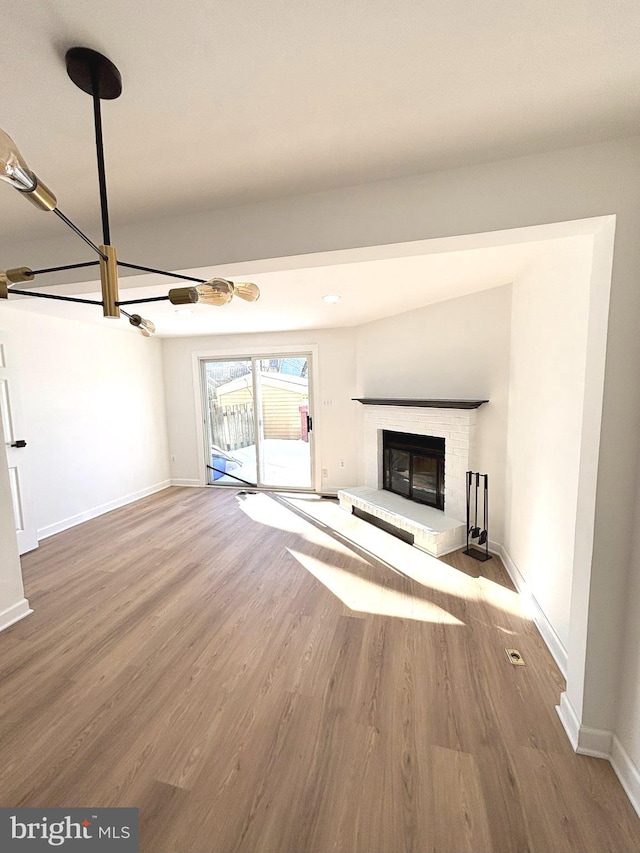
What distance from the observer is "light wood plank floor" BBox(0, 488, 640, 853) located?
1192 mm

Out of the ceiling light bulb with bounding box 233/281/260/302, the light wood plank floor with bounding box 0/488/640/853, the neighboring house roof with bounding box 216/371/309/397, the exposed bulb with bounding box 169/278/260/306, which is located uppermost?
the ceiling light bulb with bounding box 233/281/260/302

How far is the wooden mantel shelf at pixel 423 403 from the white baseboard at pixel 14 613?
3514 millimetres

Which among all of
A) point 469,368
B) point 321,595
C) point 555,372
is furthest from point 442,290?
point 321,595

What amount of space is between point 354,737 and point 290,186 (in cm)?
238

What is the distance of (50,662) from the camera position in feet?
6.37

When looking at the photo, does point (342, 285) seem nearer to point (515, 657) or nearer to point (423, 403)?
point (423, 403)

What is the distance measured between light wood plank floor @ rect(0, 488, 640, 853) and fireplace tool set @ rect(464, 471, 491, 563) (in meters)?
0.23

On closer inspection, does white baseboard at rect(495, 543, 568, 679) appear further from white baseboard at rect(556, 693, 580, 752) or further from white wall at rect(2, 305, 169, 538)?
white wall at rect(2, 305, 169, 538)

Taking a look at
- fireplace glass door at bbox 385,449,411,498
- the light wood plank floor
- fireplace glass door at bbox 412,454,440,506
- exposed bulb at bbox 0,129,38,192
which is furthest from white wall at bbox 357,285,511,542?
exposed bulb at bbox 0,129,38,192

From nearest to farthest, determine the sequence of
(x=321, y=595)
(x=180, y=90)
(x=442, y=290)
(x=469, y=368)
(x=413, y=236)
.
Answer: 1. (x=180, y=90)
2. (x=413, y=236)
3. (x=321, y=595)
4. (x=442, y=290)
5. (x=469, y=368)

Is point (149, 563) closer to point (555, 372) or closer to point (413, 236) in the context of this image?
point (413, 236)

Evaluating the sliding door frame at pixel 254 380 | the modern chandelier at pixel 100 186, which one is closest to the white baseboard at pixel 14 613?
the modern chandelier at pixel 100 186

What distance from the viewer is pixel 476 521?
10.4ft

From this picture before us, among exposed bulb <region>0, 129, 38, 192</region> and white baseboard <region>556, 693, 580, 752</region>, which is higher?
exposed bulb <region>0, 129, 38, 192</region>
